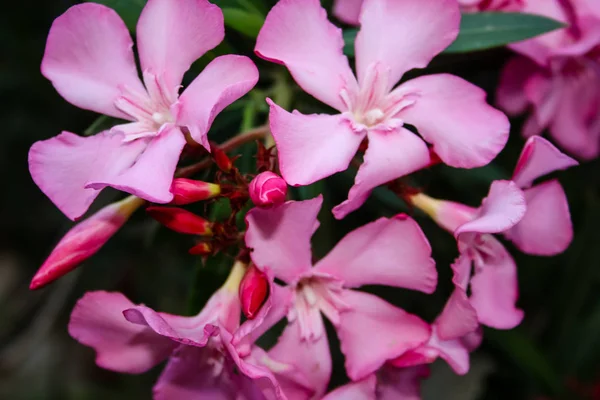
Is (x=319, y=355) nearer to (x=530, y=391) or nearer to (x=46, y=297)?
(x=530, y=391)

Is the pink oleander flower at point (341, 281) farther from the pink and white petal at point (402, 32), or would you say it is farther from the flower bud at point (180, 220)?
the pink and white petal at point (402, 32)

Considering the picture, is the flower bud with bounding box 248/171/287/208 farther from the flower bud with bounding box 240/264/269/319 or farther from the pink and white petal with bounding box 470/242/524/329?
the pink and white petal with bounding box 470/242/524/329

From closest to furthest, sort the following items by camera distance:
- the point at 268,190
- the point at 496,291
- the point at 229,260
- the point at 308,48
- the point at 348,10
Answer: the point at 268,190
the point at 308,48
the point at 496,291
the point at 229,260
the point at 348,10

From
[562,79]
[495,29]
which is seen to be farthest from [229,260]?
[562,79]

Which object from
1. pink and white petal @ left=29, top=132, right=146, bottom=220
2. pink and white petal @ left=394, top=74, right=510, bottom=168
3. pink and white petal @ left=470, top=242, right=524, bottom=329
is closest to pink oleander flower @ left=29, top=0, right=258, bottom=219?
pink and white petal @ left=29, top=132, right=146, bottom=220

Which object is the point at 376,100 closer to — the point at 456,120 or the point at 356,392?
the point at 456,120

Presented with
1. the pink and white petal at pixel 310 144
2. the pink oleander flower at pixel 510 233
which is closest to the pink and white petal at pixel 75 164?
the pink and white petal at pixel 310 144
